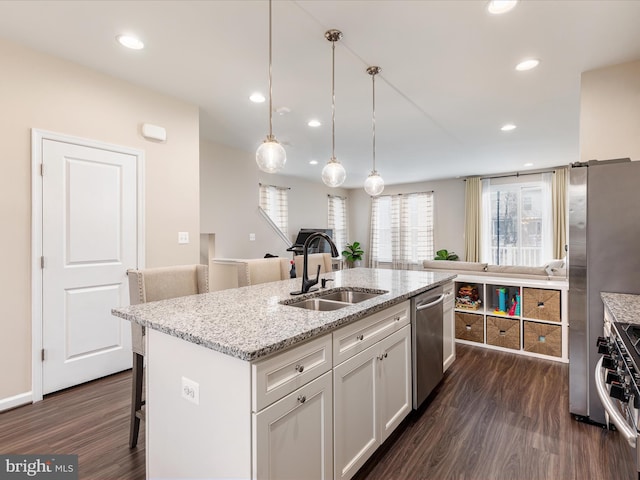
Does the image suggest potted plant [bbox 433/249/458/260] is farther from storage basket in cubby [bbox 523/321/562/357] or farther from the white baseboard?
the white baseboard

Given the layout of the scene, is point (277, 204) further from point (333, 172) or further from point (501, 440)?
point (501, 440)

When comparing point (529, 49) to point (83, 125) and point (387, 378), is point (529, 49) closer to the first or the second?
point (387, 378)

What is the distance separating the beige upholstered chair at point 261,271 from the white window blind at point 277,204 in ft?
11.7

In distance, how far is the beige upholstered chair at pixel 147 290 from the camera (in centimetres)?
186

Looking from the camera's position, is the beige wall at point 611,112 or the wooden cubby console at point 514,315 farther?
the wooden cubby console at point 514,315

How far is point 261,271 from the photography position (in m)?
2.84

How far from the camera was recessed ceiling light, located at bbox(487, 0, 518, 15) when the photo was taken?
1.91m

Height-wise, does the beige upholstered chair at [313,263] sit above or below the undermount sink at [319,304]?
above

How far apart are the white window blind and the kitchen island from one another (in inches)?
188

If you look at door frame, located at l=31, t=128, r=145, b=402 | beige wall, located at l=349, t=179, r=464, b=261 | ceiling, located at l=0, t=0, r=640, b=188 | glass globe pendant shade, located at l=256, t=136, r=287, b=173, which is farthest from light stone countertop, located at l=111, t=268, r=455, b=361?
beige wall, located at l=349, t=179, r=464, b=261

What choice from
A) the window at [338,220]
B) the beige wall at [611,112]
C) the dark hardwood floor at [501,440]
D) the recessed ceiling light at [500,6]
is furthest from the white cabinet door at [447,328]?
the window at [338,220]

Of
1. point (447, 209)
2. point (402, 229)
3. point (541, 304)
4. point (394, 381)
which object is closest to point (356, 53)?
point (394, 381)

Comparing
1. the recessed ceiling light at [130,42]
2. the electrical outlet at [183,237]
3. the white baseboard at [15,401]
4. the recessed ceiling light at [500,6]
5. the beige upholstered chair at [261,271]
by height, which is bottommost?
the white baseboard at [15,401]

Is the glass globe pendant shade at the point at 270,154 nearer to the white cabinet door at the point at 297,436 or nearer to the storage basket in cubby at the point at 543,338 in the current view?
the white cabinet door at the point at 297,436
